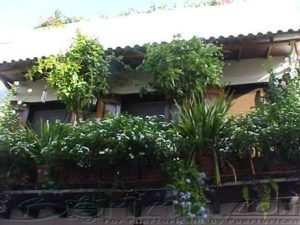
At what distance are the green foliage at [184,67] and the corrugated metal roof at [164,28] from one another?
1.39 ft

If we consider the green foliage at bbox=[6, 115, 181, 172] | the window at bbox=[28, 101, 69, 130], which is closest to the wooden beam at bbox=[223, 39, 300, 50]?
the green foliage at bbox=[6, 115, 181, 172]

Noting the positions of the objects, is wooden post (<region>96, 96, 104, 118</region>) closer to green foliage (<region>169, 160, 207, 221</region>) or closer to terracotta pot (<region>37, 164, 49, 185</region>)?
terracotta pot (<region>37, 164, 49, 185</region>)

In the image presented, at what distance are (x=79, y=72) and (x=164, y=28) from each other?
7.32 ft

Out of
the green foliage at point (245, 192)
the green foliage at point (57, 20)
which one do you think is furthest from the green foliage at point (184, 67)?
the green foliage at point (57, 20)

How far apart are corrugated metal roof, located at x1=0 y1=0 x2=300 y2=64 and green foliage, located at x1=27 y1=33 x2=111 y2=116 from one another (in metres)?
0.35

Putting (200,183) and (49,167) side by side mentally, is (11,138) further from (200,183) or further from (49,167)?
(200,183)

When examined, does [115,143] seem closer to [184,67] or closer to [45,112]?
[184,67]

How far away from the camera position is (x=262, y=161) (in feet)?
18.7

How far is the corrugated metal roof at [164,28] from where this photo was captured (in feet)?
26.1

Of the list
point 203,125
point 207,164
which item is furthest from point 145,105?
point 207,164

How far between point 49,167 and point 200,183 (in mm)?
1966

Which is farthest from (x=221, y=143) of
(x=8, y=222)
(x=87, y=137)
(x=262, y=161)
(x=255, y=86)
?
(x=8, y=222)

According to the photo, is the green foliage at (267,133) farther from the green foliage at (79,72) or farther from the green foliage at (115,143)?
the green foliage at (79,72)

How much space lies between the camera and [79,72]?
7527 mm
